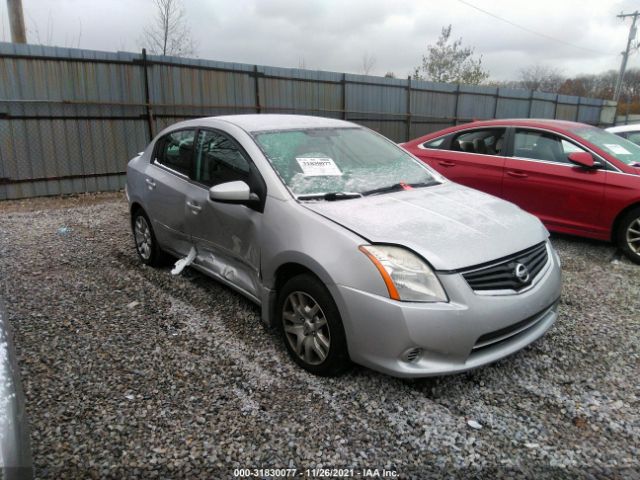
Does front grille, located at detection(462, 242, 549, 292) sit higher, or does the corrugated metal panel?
the corrugated metal panel

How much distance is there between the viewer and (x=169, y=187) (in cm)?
425

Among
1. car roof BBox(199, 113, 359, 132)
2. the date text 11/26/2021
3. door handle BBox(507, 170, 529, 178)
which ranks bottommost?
the date text 11/26/2021

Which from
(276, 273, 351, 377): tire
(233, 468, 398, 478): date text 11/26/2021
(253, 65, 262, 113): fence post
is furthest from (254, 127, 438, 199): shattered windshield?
(253, 65, 262, 113): fence post

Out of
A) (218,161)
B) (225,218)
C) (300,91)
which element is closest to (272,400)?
(225,218)

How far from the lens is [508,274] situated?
8.79 ft

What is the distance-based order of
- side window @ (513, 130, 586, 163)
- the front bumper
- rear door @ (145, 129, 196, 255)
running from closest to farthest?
the front bumper < rear door @ (145, 129, 196, 255) < side window @ (513, 130, 586, 163)

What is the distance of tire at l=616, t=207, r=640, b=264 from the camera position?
505cm

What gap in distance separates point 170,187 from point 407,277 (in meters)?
2.57

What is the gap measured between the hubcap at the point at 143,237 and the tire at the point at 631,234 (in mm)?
4950

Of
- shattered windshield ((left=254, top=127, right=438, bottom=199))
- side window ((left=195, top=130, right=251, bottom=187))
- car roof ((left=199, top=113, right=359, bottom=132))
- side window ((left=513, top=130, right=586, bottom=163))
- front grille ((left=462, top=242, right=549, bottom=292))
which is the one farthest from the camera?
side window ((left=513, top=130, right=586, bottom=163))

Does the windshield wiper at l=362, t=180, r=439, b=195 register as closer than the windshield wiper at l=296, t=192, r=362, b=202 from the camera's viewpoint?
No

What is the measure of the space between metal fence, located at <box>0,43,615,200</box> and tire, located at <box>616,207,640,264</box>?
7.60 meters

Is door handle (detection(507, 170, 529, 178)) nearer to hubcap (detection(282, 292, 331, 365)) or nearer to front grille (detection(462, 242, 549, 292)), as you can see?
front grille (detection(462, 242, 549, 292))

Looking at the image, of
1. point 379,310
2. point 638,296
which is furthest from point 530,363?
point 638,296
